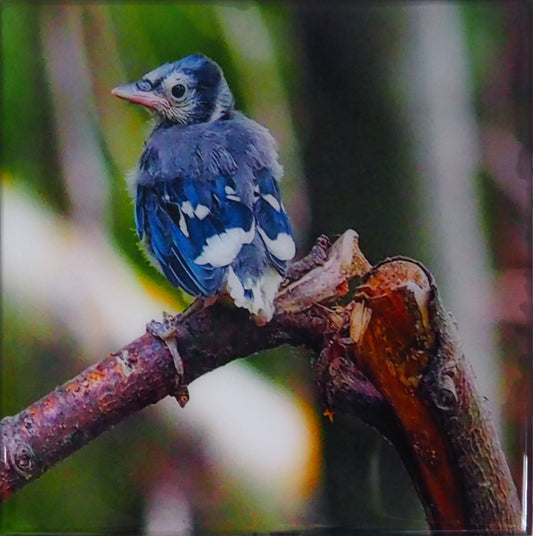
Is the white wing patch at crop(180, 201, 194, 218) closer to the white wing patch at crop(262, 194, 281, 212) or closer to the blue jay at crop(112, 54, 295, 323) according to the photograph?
the blue jay at crop(112, 54, 295, 323)

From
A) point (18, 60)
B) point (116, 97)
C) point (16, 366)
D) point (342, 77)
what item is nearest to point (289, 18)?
point (342, 77)

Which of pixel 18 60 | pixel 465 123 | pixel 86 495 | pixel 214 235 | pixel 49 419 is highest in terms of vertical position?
→ pixel 18 60

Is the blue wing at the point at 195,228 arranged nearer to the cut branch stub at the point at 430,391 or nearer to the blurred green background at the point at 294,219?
the blurred green background at the point at 294,219

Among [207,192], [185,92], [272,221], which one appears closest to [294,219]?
[272,221]

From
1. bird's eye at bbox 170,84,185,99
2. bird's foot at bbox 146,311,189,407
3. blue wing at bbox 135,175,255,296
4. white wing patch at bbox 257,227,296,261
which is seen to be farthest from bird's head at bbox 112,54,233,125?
bird's foot at bbox 146,311,189,407

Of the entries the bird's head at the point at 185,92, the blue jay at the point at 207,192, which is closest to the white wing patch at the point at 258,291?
the blue jay at the point at 207,192

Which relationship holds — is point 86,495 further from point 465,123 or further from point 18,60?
point 465,123

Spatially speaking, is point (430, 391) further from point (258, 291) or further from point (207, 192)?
point (207, 192)
